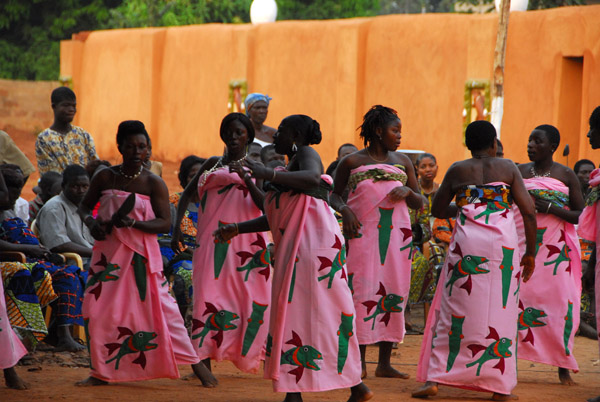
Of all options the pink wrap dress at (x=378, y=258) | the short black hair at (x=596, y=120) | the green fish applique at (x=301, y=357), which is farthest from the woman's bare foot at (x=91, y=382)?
the short black hair at (x=596, y=120)

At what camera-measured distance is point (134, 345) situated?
253 inches

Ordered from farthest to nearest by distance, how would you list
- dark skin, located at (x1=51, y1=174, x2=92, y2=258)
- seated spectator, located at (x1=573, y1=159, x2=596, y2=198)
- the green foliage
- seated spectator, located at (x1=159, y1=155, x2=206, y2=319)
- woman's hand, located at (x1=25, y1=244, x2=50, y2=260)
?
the green foliage → seated spectator, located at (x1=573, y1=159, x2=596, y2=198) → dark skin, located at (x1=51, y1=174, x2=92, y2=258) → seated spectator, located at (x1=159, y1=155, x2=206, y2=319) → woman's hand, located at (x1=25, y1=244, x2=50, y2=260)

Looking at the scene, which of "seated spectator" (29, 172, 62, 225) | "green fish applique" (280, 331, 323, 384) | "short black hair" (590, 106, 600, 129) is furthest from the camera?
"seated spectator" (29, 172, 62, 225)

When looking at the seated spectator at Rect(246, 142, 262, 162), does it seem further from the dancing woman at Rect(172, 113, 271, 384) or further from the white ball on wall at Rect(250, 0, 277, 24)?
the white ball on wall at Rect(250, 0, 277, 24)

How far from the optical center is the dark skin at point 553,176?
23.6 ft

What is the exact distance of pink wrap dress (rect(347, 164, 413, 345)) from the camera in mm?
7243

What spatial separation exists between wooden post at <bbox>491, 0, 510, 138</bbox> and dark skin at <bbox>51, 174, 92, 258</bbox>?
8629mm

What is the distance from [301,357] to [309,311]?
27cm

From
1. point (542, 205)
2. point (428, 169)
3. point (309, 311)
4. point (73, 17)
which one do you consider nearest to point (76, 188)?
point (309, 311)

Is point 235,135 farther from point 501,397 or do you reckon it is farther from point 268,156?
point 501,397

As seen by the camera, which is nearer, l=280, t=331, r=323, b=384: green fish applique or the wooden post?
l=280, t=331, r=323, b=384: green fish applique

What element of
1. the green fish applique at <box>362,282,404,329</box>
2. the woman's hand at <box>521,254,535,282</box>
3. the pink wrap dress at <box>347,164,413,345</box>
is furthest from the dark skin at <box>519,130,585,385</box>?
the green fish applique at <box>362,282,404,329</box>

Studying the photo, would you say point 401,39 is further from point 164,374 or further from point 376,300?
point 164,374

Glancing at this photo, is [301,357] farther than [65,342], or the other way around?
[65,342]
